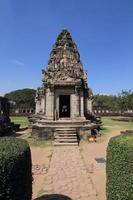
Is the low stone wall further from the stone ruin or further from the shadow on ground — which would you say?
the shadow on ground

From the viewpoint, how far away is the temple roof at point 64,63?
21.3 meters

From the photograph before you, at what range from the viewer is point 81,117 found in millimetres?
21125

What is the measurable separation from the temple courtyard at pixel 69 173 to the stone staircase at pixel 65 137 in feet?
3.34

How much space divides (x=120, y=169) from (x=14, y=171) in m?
2.31

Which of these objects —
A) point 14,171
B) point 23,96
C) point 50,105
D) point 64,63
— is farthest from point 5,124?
point 23,96

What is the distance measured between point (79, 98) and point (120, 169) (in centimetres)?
1639

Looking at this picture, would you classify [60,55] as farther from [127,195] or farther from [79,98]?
[127,195]

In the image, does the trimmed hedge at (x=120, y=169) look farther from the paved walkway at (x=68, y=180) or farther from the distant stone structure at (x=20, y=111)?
the distant stone structure at (x=20, y=111)

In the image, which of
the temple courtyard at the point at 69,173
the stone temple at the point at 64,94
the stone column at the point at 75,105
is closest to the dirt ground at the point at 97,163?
the temple courtyard at the point at 69,173

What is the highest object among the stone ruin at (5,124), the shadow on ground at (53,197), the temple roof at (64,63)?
the temple roof at (64,63)

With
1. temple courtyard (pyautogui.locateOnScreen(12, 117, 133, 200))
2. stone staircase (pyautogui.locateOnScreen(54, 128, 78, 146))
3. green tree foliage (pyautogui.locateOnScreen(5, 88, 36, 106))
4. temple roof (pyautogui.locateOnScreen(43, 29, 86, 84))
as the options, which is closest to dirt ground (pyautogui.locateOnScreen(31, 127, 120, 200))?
temple courtyard (pyautogui.locateOnScreen(12, 117, 133, 200))

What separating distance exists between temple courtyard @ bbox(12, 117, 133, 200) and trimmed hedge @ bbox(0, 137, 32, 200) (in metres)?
2.34

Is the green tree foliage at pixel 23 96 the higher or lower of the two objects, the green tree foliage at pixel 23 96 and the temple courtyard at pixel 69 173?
the higher

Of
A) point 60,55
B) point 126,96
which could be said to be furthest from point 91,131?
point 126,96
